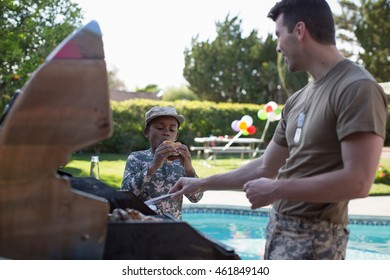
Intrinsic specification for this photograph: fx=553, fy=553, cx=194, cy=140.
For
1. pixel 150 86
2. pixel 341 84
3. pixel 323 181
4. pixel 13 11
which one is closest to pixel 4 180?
pixel 323 181

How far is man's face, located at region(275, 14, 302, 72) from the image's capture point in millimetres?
1894

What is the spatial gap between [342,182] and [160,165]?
148 cm

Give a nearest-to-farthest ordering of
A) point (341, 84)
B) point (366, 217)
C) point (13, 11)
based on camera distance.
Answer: point (341, 84), point (366, 217), point (13, 11)

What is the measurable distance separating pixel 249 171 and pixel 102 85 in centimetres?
100

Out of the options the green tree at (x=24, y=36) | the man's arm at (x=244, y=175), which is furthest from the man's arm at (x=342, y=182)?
the green tree at (x=24, y=36)

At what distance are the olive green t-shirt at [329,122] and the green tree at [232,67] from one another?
108 feet

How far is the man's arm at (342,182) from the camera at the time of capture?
65.6 inches

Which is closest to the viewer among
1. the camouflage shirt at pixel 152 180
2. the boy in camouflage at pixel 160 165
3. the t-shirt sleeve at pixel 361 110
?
the t-shirt sleeve at pixel 361 110

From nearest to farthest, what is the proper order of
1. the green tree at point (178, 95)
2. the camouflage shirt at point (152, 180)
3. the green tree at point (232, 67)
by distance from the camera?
1. the camouflage shirt at point (152, 180)
2. the green tree at point (232, 67)
3. the green tree at point (178, 95)

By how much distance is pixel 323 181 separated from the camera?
1.71 metres

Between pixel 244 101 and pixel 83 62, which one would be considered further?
pixel 244 101

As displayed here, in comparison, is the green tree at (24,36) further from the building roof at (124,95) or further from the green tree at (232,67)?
the green tree at (232,67)

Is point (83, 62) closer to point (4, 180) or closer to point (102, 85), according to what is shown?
point (102, 85)
